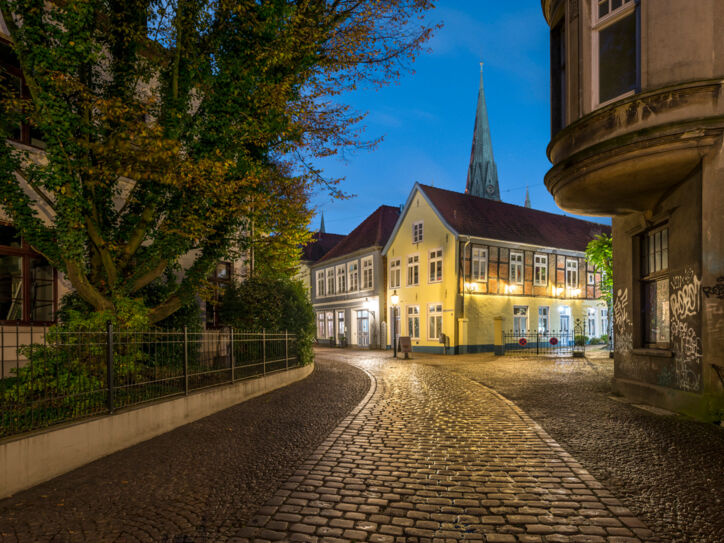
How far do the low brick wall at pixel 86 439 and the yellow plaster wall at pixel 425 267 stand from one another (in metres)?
19.2

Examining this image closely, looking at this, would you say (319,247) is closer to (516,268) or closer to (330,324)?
(330,324)

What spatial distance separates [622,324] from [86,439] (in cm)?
986

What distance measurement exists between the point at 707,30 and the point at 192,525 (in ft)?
30.9

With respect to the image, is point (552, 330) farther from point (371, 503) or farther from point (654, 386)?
point (371, 503)

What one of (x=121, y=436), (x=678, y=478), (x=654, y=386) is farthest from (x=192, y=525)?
(x=654, y=386)

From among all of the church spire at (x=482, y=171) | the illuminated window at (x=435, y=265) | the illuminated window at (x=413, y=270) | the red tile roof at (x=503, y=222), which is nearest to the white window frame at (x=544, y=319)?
the red tile roof at (x=503, y=222)

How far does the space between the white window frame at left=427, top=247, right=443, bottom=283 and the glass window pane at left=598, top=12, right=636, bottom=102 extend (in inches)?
742

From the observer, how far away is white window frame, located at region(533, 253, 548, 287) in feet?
97.3

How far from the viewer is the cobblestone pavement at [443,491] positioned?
146 inches

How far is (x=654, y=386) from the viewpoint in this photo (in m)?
8.61

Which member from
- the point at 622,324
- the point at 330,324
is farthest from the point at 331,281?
the point at 622,324

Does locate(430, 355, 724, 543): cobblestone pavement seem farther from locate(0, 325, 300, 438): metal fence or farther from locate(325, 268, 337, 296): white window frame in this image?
locate(325, 268, 337, 296): white window frame

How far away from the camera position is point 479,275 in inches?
1065

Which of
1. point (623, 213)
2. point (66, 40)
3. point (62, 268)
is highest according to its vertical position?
point (66, 40)
